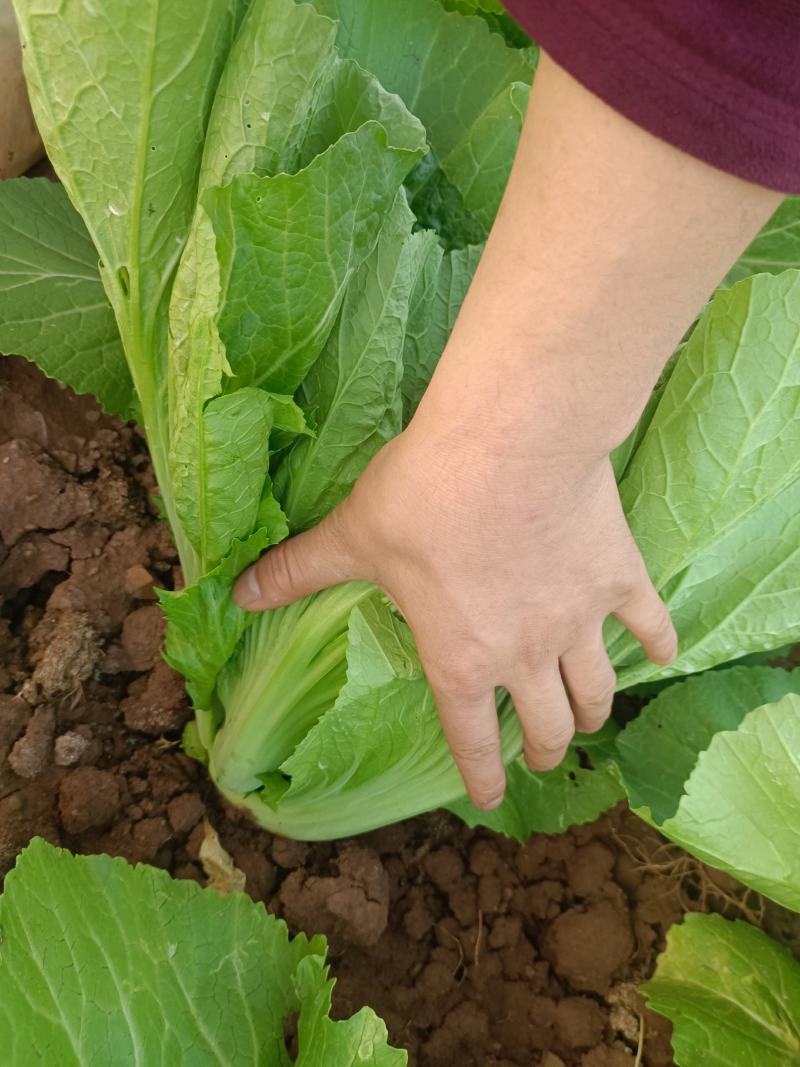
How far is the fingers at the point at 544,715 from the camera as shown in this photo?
1.14 metres

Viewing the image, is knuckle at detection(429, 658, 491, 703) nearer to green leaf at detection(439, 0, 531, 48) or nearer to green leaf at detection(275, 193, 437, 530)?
green leaf at detection(275, 193, 437, 530)

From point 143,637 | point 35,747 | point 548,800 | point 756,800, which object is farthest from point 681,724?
point 35,747

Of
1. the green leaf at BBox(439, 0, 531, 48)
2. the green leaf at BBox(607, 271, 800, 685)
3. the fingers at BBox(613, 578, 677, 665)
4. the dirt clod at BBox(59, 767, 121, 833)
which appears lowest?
the dirt clod at BBox(59, 767, 121, 833)

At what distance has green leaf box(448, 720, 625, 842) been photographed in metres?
1.42

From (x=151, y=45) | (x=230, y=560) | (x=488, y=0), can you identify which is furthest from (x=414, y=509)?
(x=488, y=0)

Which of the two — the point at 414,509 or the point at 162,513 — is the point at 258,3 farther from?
the point at 162,513

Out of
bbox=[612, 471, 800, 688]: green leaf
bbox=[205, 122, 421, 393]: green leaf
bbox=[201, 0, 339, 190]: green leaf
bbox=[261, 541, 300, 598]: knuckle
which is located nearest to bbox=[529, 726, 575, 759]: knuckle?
bbox=[612, 471, 800, 688]: green leaf

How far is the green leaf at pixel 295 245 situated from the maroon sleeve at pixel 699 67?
0.28 m

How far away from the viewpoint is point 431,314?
3.83 feet

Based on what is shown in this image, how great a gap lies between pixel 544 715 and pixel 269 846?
0.52 m

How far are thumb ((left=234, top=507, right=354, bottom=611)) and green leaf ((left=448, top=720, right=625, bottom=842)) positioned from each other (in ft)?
1.54

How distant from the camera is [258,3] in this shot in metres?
0.94

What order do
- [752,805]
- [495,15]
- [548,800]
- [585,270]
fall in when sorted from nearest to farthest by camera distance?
1. [585,270]
2. [752,805]
3. [495,15]
4. [548,800]

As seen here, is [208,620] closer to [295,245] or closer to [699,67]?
[295,245]
